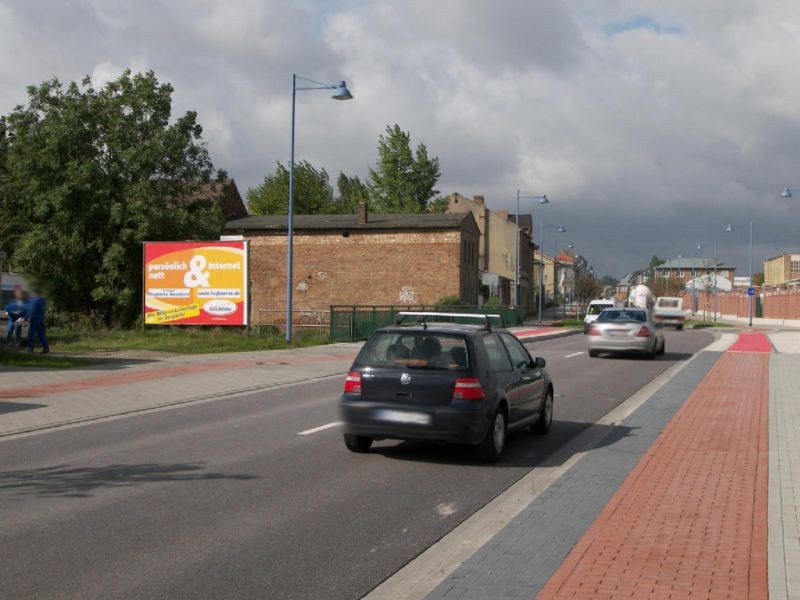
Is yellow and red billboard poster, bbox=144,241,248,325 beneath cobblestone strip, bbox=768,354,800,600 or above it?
above

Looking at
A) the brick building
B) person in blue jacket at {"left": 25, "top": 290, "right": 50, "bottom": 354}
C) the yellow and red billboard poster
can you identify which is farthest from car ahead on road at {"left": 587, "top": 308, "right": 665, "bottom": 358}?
the brick building

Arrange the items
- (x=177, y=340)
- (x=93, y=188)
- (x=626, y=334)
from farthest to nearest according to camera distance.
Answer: (x=93, y=188) → (x=177, y=340) → (x=626, y=334)

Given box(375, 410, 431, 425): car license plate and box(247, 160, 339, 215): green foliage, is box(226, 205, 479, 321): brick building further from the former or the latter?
box(375, 410, 431, 425): car license plate

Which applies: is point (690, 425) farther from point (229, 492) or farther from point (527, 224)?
point (527, 224)

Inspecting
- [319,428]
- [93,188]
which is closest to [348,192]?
[93,188]

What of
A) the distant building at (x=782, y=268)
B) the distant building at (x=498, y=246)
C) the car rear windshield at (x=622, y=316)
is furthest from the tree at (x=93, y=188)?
the distant building at (x=782, y=268)

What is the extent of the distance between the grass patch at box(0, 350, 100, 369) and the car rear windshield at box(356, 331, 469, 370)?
39.2 ft

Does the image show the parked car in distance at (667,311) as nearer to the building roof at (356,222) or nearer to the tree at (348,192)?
the building roof at (356,222)

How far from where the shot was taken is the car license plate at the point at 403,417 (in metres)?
8.63

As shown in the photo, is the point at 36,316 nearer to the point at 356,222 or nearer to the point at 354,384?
the point at 354,384

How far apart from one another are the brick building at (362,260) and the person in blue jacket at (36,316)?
1194 inches

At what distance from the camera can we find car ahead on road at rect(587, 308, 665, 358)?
78.5ft

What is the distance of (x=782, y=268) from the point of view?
138 meters

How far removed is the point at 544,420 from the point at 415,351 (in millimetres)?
2680
